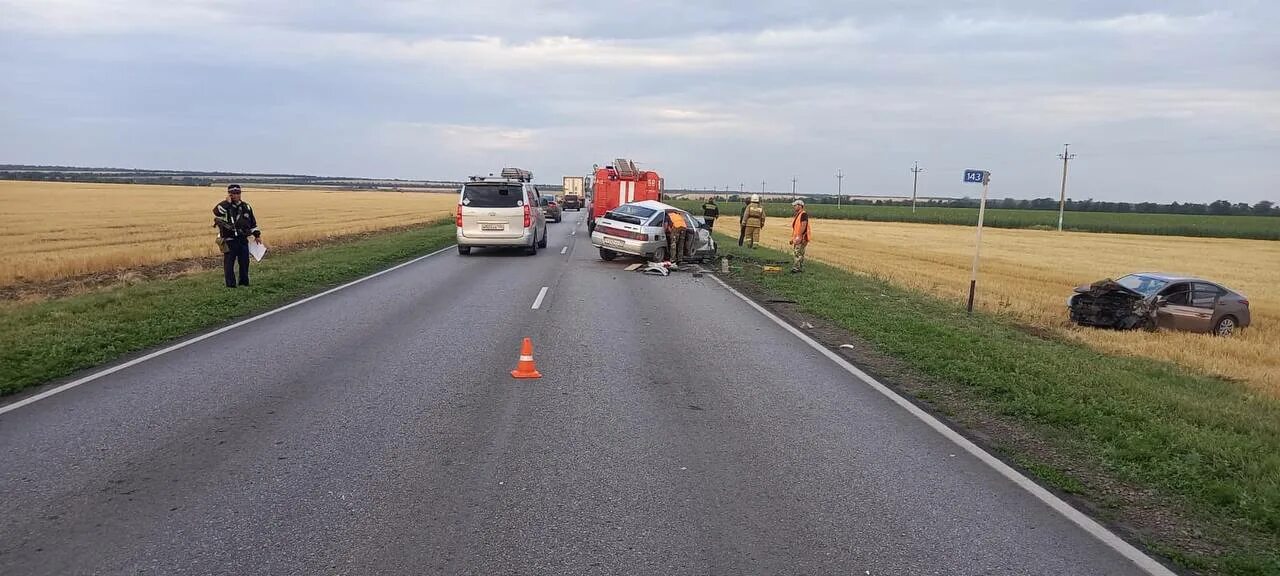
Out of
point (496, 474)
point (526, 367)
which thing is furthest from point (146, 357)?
point (496, 474)

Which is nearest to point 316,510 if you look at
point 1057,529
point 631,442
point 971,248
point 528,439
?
point 528,439

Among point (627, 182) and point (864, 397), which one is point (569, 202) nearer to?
point (627, 182)

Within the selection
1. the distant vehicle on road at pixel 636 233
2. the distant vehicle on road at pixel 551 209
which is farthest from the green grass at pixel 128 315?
the distant vehicle on road at pixel 551 209

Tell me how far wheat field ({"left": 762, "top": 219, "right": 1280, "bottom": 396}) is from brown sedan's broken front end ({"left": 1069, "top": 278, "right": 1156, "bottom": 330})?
56 cm

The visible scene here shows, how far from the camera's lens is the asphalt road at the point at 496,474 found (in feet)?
14.0

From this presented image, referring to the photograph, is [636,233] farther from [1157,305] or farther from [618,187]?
[618,187]

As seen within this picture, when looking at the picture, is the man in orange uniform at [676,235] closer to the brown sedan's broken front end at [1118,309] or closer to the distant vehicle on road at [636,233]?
the distant vehicle on road at [636,233]

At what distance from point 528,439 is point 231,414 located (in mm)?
2419

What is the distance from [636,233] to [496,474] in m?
16.2

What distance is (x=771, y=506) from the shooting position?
5.01m

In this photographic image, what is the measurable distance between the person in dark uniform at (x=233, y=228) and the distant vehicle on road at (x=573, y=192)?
5864 centimetres

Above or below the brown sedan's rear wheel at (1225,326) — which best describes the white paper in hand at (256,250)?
above

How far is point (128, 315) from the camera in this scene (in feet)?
38.4

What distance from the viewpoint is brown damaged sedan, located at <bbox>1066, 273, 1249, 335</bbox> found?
16.9 metres
